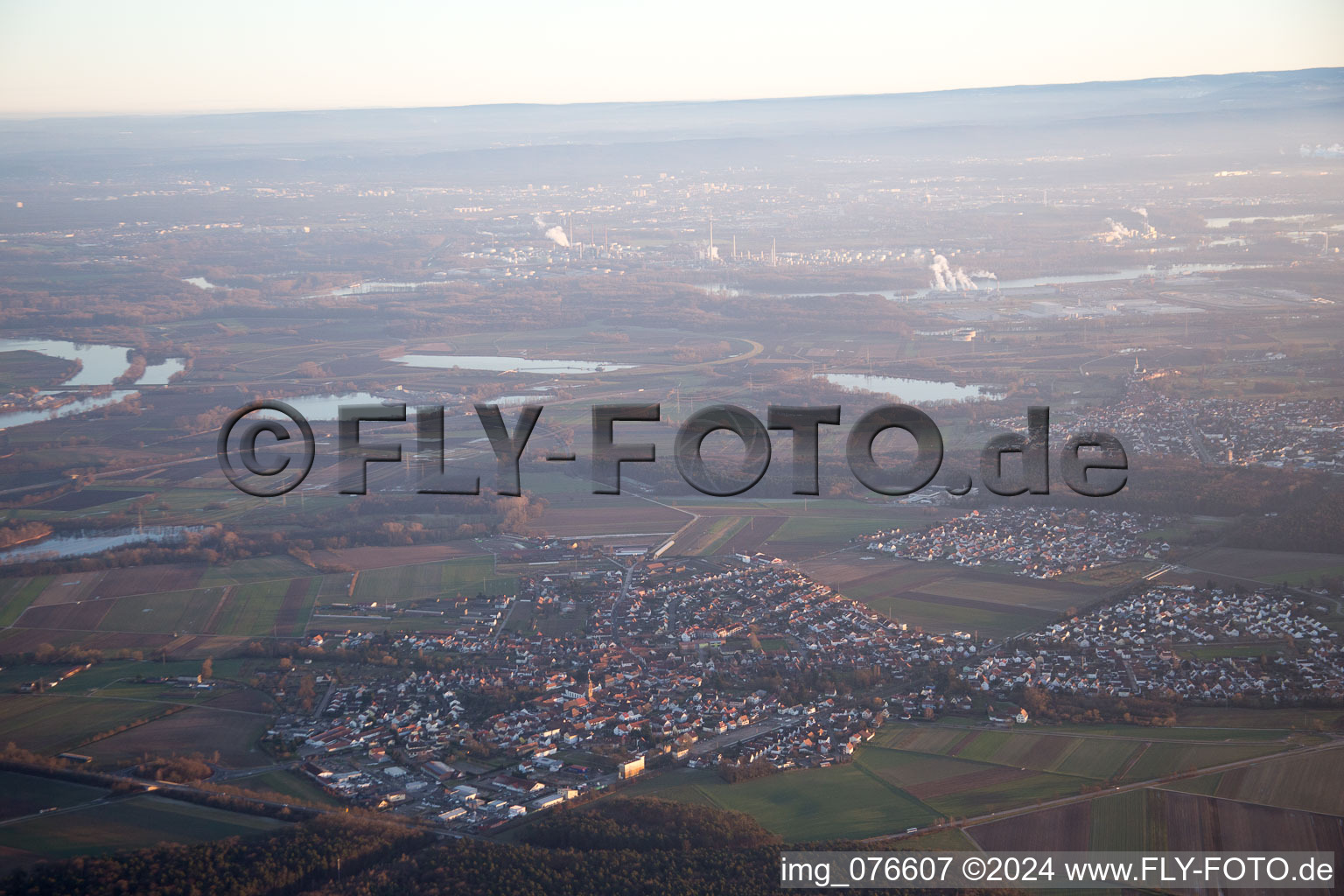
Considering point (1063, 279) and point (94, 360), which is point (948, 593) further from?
point (1063, 279)

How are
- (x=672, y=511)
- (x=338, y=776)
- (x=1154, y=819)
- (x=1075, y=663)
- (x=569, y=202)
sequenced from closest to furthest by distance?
(x=1154, y=819) < (x=338, y=776) < (x=1075, y=663) < (x=672, y=511) < (x=569, y=202)

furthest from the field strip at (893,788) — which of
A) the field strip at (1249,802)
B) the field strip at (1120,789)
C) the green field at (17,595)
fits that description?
the green field at (17,595)

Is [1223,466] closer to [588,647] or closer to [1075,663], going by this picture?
[1075,663]

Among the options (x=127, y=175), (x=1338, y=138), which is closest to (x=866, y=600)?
(x=1338, y=138)

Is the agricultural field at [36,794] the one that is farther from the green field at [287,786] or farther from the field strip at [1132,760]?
the field strip at [1132,760]

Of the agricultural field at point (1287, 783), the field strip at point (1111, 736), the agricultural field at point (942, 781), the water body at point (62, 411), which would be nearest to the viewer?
the agricultural field at point (1287, 783)
